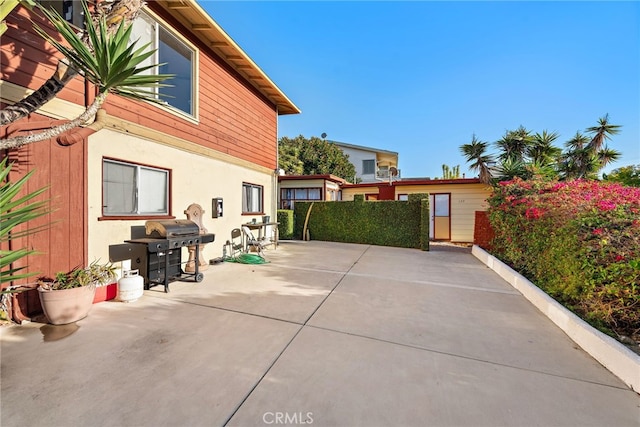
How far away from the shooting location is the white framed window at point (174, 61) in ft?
16.9

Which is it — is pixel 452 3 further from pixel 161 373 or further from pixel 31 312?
pixel 31 312

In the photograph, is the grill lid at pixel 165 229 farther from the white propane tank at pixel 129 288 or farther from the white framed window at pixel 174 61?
the white framed window at pixel 174 61

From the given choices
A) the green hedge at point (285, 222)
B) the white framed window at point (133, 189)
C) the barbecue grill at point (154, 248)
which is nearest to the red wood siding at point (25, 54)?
the white framed window at point (133, 189)

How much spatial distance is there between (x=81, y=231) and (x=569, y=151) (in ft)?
59.9

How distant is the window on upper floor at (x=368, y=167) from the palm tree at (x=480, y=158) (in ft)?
41.3

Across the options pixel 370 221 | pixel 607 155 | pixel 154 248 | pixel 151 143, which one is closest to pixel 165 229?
pixel 154 248

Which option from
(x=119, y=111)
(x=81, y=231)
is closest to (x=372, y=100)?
(x=119, y=111)

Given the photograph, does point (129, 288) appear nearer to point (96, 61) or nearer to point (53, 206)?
point (53, 206)

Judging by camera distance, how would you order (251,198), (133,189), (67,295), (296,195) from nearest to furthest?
(67,295), (133,189), (251,198), (296,195)

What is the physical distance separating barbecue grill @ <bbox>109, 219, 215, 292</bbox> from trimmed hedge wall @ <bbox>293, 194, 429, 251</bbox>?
6966 millimetres

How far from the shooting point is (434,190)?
12516 millimetres

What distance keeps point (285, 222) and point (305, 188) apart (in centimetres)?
305

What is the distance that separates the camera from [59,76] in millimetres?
2832

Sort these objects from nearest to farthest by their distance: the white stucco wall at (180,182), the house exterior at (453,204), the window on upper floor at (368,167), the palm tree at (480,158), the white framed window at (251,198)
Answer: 1. the white stucco wall at (180,182)
2. the white framed window at (251,198)
3. the palm tree at (480,158)
4. the house exterior at (453,204)
5. the window on upper floor at (368,167)
